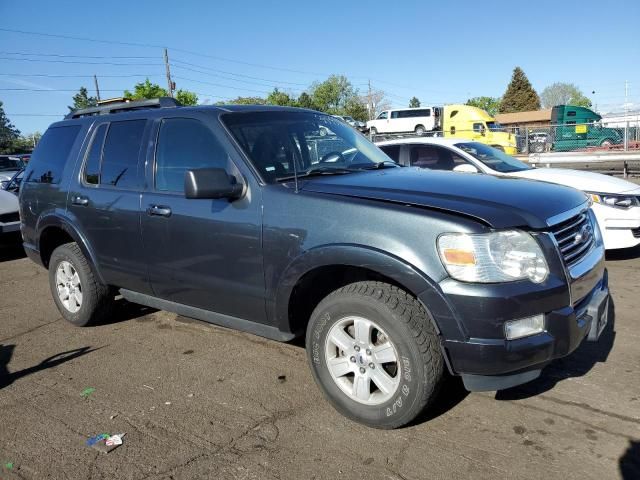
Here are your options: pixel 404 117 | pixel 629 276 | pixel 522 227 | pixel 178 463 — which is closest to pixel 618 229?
pixel 629 276

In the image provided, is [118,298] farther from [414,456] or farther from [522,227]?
[522,227]

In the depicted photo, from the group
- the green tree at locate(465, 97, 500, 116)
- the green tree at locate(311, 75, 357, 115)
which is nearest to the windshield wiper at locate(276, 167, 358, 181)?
the green tree at locate(311, 75, 357, 115)

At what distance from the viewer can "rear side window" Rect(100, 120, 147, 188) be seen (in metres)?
4.20

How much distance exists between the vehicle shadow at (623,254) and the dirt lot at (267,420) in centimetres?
254

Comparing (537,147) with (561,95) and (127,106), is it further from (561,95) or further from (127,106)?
(561,95)

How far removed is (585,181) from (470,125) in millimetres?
26275

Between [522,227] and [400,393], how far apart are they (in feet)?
3.53

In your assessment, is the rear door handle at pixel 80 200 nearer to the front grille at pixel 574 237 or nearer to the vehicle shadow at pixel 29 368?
the vehicle shadow at pixel 29 368

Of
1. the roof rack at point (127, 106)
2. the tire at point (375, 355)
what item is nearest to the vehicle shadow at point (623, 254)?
the tire at point (375, 355)

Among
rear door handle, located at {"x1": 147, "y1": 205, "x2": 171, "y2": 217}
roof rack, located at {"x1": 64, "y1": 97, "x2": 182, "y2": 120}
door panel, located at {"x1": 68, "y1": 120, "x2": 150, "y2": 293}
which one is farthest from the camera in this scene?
roof rack, located at {"x1": 64, "y1": 97, "x2": 182, "y2": 120}

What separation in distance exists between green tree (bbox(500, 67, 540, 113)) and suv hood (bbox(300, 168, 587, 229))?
270 feet

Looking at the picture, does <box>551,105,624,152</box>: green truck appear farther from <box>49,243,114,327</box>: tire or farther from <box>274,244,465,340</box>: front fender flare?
<box>274,244,465,340</box>: front fender flare

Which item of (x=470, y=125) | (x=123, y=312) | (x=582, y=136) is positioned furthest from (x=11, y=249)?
(x=470, y=125)

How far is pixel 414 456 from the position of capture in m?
2.77
